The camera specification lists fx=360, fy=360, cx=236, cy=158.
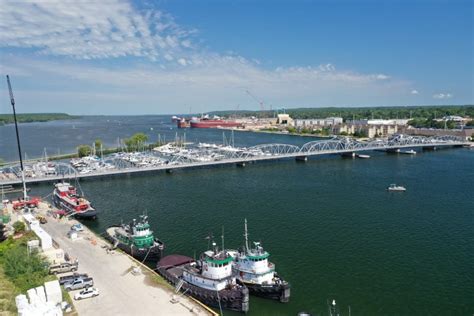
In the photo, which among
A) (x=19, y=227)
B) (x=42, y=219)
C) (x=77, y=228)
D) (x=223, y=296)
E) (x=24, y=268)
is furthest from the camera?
(x=42, y=219)

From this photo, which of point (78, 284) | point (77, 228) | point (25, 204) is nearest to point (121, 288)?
point (78, 284)

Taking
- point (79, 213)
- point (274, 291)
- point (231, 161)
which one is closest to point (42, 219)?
point (79, 213)

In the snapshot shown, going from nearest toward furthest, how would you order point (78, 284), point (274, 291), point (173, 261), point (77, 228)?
1. point (78, 284)
2. point (274, 291)
3. point (173, 261)
4. point (77, 228)

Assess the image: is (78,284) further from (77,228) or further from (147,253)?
(77,228)

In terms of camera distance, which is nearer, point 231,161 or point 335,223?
point 335,223

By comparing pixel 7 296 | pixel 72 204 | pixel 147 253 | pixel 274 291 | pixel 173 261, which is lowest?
pixel 274 291

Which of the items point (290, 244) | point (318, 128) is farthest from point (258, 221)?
point (318, 128)

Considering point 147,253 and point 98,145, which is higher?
point 98,145

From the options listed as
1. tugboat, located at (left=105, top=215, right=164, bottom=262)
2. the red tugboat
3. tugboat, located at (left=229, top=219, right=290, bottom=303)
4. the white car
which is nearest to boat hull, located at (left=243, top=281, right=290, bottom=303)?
tugboat, located at (left=229, top=219, right=290, bottom=303)
